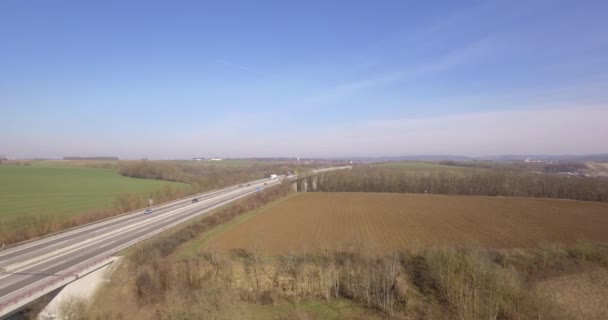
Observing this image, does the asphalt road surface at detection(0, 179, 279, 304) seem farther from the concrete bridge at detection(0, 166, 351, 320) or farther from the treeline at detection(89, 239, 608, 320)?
the treeline at detection(89, 239, 608, 320)

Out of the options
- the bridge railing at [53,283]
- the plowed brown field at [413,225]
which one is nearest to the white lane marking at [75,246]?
the bridge railing at [53,283]

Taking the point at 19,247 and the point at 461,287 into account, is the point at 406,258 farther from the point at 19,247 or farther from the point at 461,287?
the point at 19,247

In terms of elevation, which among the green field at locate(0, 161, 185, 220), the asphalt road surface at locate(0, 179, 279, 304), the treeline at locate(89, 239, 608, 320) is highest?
the green field at locate(0, 161, 185, 220)

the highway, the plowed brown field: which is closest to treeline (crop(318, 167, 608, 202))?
the plowed brown field

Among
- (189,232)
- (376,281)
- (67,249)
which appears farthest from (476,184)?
(67,249)

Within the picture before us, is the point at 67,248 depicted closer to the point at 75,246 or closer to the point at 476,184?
the point at 75,246

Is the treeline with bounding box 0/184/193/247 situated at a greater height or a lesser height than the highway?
greater

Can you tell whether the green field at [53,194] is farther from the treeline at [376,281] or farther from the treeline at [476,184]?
Result: the treeline at [476,184]

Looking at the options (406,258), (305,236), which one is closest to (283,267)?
(305,236)
